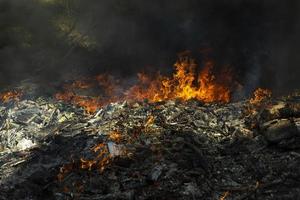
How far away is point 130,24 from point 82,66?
3.10 m

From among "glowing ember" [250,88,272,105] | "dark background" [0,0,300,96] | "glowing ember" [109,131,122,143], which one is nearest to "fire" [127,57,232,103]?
"dark background" [0,0,300,96]

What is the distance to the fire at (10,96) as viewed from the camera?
17.5 metres

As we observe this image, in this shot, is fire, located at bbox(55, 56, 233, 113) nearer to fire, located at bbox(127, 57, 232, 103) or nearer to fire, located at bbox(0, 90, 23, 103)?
fire, located at bbox(127, 57, 232, 103)

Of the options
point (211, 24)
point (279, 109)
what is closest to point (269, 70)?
point (211, 24)

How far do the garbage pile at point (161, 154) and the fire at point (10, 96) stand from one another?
262cm

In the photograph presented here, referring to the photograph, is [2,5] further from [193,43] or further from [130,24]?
[193,43]

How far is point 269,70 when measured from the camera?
19.3 m

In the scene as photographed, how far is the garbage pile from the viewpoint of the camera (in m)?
11.4

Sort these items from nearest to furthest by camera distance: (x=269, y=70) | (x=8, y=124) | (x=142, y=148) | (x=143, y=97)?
(x=142, y=148), (x=8, y=124), (x=143, y=97), (x=269, y=70)

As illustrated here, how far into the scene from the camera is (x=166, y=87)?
17875 millimetres

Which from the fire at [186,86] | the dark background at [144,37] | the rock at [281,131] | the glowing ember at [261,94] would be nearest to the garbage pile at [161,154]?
the rock at [281,131]

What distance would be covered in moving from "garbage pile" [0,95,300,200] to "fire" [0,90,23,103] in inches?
103

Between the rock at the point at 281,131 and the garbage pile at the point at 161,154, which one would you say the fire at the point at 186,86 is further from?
the rock at the point at 281,131

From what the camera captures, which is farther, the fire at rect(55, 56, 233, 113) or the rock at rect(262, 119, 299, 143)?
the fire at rect(55, 56, 233, 113)
